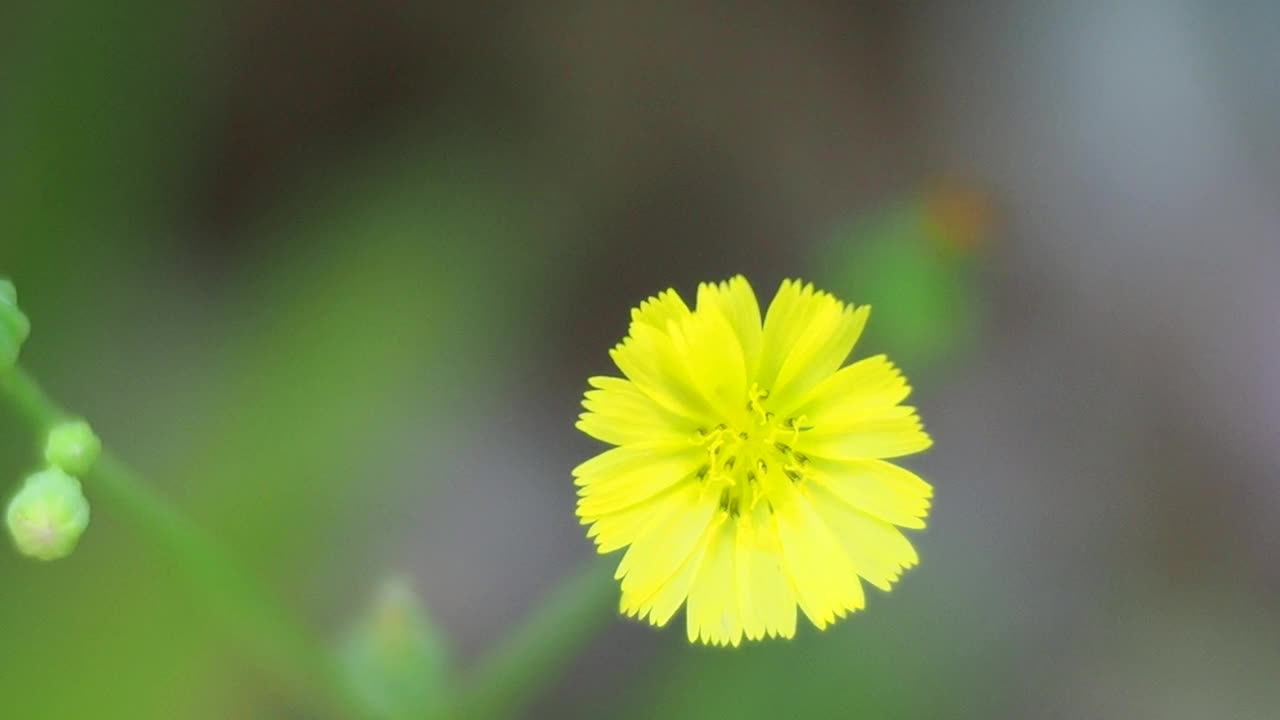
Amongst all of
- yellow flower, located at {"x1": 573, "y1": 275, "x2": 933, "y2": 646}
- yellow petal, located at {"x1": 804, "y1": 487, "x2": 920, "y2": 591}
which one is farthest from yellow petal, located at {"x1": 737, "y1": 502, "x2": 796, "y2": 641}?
yellow petal, located at {"x1": 804, "y1": 487, "x2": 920, "y2": 591}

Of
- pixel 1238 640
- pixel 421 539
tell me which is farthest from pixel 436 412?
pixel 1238 640

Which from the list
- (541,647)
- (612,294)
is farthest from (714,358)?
(612,294)

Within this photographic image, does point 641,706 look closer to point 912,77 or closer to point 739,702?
point 739,702

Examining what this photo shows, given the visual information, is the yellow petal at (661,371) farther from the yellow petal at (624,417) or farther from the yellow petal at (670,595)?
the yellow petal at (670,595)

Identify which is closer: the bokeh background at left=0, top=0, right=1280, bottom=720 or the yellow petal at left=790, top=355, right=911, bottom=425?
the yellow petal at left=790, top=355, right=911, bottom=425

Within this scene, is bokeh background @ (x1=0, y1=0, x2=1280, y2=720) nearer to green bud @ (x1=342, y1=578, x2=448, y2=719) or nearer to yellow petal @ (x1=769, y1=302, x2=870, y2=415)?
green bud @ (x1=342, y1=578, x2=448, y2=719)

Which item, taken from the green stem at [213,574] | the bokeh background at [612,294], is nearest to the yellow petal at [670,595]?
the green stem at [213,574]
